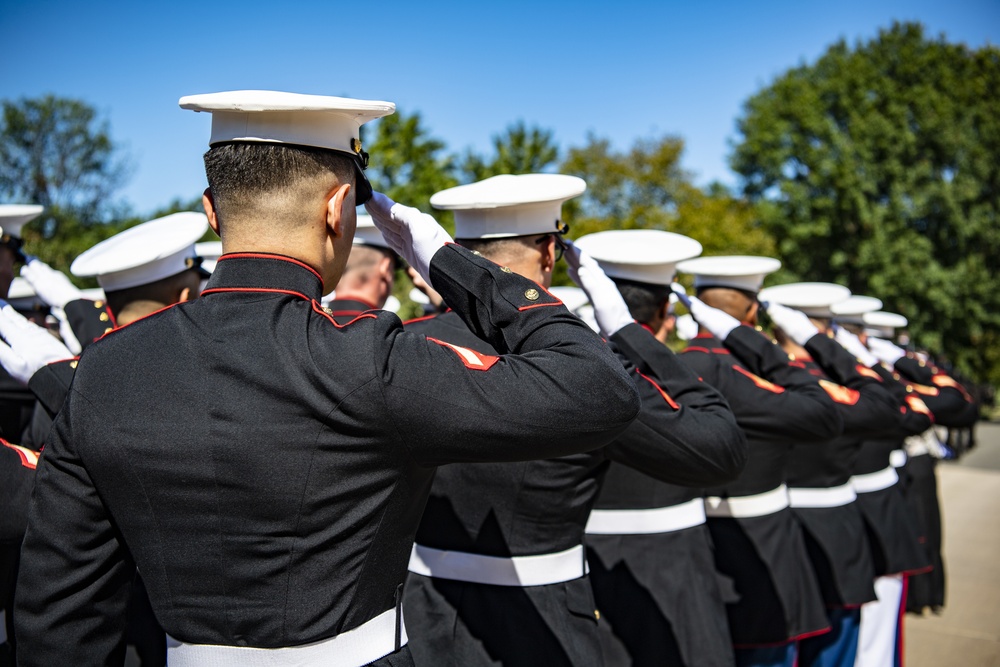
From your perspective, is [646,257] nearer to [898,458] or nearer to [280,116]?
[280,116]

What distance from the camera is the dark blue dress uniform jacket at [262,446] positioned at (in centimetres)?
150

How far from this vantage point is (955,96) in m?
28.0

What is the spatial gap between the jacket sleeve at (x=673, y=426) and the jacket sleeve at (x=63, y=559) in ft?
4.59

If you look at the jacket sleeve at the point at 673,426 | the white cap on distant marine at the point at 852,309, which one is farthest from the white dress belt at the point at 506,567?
the white cap on distant marine at the point at 852,309

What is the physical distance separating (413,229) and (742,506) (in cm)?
267

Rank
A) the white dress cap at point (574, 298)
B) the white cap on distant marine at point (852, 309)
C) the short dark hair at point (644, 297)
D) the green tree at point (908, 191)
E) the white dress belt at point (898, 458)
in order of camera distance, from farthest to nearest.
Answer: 1. the green tree at point (908, 191)
2. the white cap on distant marine at point (852, 309)
3. the white dress belt at point (898, 458)
4. the white dress cap at point (574, 298)
5. the short dark hair at point (644, 297)

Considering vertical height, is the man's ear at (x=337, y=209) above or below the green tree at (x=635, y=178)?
above

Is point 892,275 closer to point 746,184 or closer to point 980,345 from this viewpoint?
point 980,345

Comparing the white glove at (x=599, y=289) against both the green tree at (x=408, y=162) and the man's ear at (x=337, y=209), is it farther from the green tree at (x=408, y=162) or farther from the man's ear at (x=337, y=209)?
the green tree at (x=408, y=162)

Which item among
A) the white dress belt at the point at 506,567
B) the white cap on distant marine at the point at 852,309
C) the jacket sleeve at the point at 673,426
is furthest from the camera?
the white cap on distant marine at the point at 852,309

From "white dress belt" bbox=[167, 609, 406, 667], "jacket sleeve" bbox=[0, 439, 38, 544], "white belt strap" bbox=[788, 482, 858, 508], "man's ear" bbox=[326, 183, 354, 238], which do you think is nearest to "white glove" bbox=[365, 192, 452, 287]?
"man's ear" bbox=[326, 183, 354, 238]

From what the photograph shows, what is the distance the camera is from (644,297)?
11.1 feet

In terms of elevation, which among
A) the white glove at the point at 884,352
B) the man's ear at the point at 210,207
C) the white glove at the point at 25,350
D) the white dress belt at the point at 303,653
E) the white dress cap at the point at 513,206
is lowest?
the white glove at the point at 884,352

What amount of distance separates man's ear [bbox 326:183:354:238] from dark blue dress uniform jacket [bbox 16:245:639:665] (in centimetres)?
9
